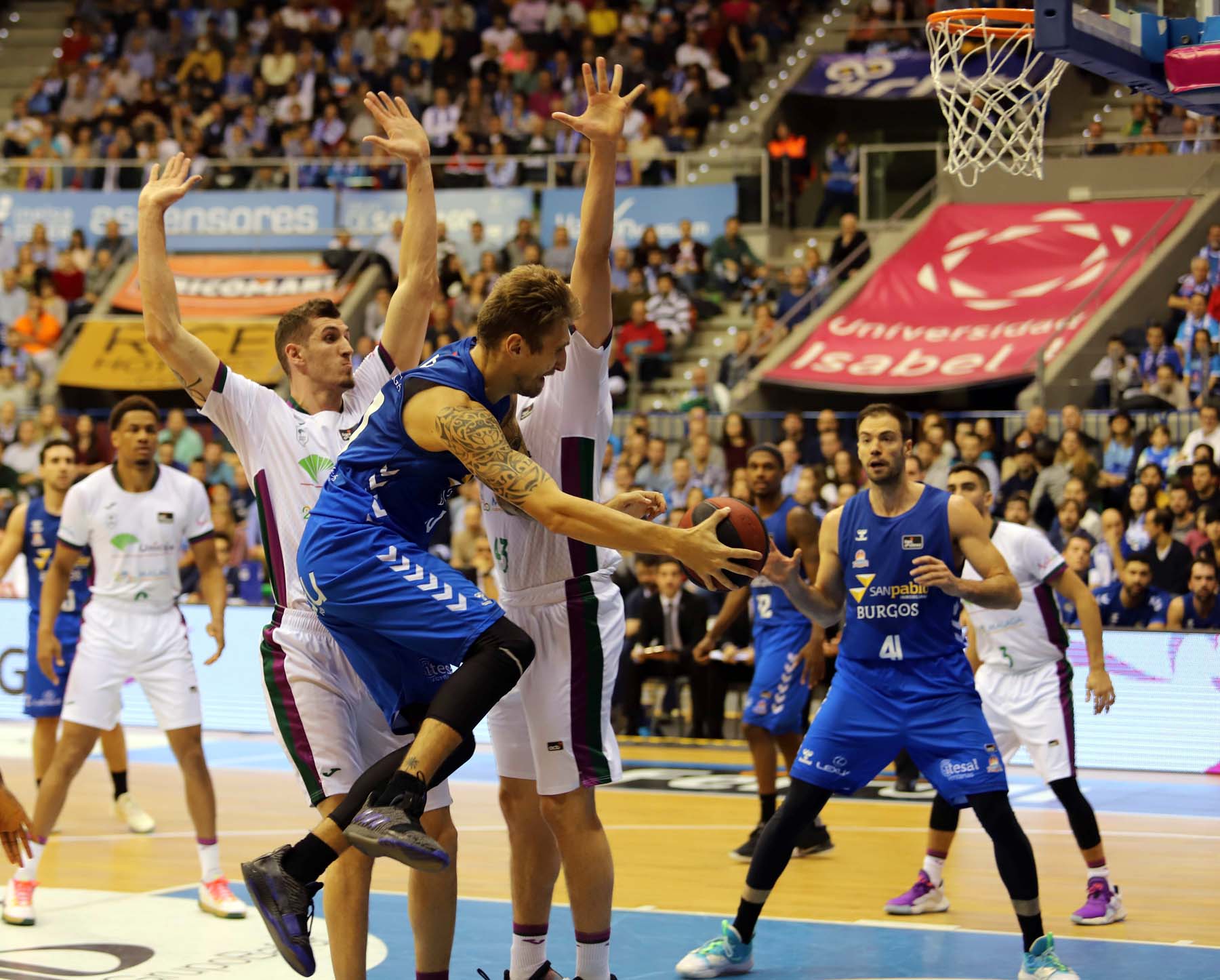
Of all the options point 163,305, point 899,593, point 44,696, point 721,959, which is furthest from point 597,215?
point 44,696

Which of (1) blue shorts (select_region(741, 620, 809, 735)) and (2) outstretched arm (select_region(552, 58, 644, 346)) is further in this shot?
(1) blue shorts (select_region(741, 620, 809, 735))

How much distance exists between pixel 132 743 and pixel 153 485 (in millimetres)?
6011

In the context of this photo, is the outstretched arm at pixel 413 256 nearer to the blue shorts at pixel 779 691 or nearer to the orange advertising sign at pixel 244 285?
the blue shorts at pixel 779 691

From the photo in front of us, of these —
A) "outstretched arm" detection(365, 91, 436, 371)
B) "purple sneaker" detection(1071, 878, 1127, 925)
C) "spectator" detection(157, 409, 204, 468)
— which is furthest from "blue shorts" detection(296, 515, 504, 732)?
"spectator" detection(157, 409, 204, 468)

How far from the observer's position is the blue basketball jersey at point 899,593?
21.6ft

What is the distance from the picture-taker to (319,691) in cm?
543

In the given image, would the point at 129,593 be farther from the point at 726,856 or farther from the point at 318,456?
the point at 726,856

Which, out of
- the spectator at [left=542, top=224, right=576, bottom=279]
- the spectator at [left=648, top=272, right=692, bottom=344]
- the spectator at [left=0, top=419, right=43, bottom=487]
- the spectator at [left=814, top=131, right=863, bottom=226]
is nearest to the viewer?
the spectator at [left=0, top=419, right=43, bottom=487]

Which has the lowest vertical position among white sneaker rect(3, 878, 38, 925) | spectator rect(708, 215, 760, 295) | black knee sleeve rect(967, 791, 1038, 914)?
white sneaker rect(3, 878, 38, 925)

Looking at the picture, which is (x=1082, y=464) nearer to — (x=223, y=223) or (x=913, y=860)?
(x=913, y=860)

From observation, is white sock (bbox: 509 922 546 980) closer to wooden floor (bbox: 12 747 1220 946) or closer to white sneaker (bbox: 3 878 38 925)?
wooden floor (bbox: 12 747 1220 946)

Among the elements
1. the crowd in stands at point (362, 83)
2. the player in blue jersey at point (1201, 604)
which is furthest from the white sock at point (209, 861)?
the crowd in stands at point (362, 83)

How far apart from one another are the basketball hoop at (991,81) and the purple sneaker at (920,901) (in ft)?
11.8

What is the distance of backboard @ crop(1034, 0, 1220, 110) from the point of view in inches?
266
